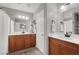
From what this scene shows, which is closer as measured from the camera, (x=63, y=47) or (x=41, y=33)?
(x=63, y=47)

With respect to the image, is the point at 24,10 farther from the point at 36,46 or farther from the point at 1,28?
the point at 36,46

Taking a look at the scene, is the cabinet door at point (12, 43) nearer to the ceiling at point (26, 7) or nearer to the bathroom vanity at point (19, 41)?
the bathroom vanity at point (19, 41)

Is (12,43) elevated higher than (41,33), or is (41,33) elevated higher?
(41,33)

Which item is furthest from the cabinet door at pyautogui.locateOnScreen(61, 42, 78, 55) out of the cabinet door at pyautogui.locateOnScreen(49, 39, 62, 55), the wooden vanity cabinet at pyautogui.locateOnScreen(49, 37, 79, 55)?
the cabinet door at pyautogui.locateOnScreen(49, 39, 62, 55)

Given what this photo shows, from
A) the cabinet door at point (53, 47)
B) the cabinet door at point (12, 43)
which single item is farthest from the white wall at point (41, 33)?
the cabinet door at point (12, 43)

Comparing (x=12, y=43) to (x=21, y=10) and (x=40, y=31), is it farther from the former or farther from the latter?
(x=21, y=10)

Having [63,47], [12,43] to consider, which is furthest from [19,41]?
[63,47]

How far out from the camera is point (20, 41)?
253cm

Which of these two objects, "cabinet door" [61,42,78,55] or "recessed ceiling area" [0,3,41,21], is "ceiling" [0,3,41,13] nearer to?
"recessed ceiling area" [0,3,41,21]

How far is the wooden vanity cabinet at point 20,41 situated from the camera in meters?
2.26

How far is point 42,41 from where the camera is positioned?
219 cm

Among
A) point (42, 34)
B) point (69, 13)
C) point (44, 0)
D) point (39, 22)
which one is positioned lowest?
point (42, 34)
